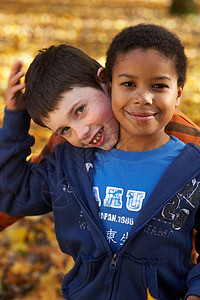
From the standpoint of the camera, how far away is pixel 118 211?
2.04 m

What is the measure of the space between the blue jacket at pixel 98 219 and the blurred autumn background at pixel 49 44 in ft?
4.90

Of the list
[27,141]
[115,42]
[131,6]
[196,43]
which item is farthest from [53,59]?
[131,6]

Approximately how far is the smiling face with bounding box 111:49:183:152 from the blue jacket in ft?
0.72

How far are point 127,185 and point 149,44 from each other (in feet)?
2.13

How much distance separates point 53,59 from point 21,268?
2.20 m

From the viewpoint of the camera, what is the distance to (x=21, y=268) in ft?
12.2

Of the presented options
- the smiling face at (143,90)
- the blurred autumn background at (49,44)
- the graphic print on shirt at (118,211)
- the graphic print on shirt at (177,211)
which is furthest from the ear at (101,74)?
the blurred autumn background at (49,44)

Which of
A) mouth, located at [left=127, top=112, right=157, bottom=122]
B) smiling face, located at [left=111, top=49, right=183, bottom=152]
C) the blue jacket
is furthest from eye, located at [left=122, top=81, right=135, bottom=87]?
the blue jacket

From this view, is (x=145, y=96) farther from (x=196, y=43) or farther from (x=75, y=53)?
(x=196, y=43)

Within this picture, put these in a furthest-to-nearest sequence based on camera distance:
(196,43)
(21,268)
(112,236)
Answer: (196,43), (21,268), (112,236)

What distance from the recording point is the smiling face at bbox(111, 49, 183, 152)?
187 centimetres

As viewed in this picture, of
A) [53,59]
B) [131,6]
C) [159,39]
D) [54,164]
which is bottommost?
[131,6]

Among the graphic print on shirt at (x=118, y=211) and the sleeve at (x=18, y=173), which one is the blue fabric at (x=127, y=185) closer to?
the graphic print on shirt at (x=118, y=211)

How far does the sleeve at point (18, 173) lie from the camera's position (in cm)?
222
